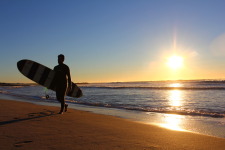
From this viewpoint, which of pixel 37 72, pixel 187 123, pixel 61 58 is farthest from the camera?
pixel 37 72

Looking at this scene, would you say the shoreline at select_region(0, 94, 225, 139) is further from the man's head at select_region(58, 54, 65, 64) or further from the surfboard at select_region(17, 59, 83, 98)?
the surfboard at select_region(17, 59, 83, 98)

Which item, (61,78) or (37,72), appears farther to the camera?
(37,72)

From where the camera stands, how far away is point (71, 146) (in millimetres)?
3598

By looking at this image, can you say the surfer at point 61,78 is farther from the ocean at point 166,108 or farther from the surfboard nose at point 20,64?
the surfboard nose at point 20,64

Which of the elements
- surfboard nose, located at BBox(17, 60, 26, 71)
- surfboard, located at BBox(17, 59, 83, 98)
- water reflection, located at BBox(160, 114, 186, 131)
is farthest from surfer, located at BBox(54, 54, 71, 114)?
water reflection, located at BBox(160, 114, 186, 131)

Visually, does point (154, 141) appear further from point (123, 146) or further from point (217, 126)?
point (217, 126)

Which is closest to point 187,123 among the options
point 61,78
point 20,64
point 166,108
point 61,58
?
point 166,108

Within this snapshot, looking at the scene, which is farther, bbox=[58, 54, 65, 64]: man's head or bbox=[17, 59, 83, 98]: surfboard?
bbox=[17, 59, 83, 98]: surfboard

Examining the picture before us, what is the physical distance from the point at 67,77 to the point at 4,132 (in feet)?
12.3

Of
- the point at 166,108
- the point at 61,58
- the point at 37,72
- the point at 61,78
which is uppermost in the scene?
the point at 61,58

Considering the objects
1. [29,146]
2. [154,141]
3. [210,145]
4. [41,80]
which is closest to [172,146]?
[154,141]

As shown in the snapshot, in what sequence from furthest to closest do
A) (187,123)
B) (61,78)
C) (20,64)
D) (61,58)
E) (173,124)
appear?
(20,64)
(61,58)
(61,78)
(187,123)
(173,124)

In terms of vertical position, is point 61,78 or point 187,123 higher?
point 61,78

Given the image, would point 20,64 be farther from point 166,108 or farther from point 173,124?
point 166,108
